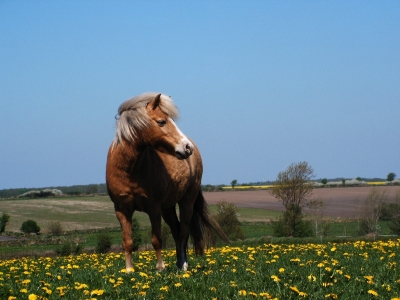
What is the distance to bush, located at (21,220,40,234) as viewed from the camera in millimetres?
69488

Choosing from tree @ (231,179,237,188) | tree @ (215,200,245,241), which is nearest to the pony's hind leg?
tree @ (215,200,245,241)

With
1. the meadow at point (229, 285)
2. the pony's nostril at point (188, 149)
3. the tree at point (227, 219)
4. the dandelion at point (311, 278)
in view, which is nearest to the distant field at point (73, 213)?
the tree at point (227, 219)

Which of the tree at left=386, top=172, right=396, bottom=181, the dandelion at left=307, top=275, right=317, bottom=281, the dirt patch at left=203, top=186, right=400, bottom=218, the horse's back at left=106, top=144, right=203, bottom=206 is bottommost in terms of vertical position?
the dirt patch at left=203, top=186, right=400, bottom=218

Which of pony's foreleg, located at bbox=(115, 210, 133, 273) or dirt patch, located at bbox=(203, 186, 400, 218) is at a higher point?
pony's foreleg, located at bbox=(115, 210, 133, 273)

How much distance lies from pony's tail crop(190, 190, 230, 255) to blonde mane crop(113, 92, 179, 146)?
3.38 metres

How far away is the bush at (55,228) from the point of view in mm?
Result: 67312

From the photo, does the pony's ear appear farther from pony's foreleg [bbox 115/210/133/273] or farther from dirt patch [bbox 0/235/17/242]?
dirt patch [bbox 0/235/17/242]

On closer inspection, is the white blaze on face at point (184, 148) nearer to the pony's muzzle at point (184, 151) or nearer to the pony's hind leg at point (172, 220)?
the pony's muzzle at point (184, 151)

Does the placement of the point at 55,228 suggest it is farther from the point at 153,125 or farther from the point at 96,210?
the point at 153,125

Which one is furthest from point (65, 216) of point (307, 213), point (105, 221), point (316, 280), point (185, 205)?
point (316, 280)

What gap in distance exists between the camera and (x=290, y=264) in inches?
333

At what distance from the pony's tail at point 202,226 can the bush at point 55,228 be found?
2307 inches

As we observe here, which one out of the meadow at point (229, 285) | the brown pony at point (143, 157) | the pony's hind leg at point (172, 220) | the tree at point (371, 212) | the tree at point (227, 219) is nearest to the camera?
the meadow at point (229, 285)

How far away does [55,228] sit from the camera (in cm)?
6738
